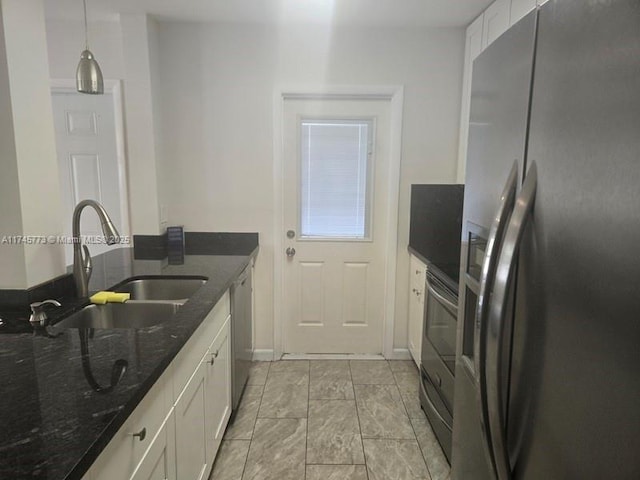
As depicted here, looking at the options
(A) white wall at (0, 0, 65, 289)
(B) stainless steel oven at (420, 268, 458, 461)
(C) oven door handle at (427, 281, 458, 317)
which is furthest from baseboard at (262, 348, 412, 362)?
(A) white wall at (0, 0, 65, 289)

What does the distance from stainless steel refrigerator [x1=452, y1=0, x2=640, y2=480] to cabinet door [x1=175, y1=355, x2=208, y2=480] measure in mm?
992

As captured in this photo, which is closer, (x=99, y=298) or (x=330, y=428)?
(x=99, y=298)

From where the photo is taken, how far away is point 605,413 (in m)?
0.65

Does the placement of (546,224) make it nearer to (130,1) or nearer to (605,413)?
(605,413)

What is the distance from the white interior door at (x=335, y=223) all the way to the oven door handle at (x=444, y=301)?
3.16 ft

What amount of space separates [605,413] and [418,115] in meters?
2.71

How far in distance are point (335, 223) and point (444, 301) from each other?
134cm

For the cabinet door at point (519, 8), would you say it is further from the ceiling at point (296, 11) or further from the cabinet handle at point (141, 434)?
the cabinet handle at point (141, 434)

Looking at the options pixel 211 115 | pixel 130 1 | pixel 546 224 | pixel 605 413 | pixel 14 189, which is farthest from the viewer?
pixel 211 115

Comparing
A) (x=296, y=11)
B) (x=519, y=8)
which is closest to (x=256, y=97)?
(x=296, y=11)

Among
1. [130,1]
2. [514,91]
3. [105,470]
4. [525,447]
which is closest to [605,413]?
[525,447]

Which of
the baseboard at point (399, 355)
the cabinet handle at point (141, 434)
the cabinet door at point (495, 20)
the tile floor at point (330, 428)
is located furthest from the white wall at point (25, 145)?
the baseboard at point (399, 355)

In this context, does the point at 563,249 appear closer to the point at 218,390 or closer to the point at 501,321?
the point at 501,321

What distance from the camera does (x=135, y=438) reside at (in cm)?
107
